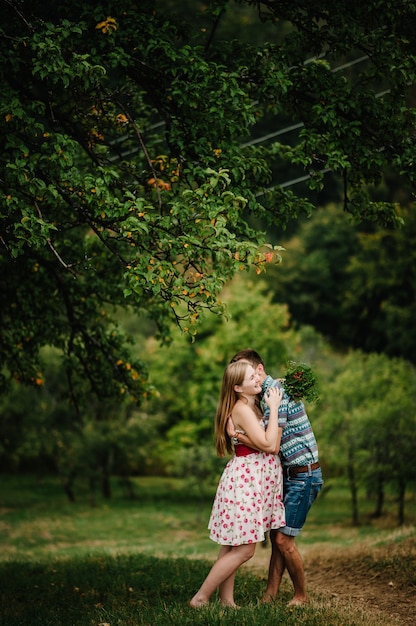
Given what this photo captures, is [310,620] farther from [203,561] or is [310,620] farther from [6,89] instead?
[6,89]

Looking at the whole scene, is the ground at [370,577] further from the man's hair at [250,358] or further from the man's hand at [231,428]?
the man's hair at [250,358]

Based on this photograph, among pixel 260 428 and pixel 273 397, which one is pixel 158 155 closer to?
pixel 273 397

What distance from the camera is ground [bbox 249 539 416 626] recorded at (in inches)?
258

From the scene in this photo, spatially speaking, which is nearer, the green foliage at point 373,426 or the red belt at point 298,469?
the red belt at point 298,469

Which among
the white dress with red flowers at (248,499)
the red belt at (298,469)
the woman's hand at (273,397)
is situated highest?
the woman's hand at (273,397)

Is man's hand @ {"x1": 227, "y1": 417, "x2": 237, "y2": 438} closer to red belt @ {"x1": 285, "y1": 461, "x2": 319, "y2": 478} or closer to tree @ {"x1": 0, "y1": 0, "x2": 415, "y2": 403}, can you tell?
red belt @ {"x1": 285, "y1": 461, "x2": 319, "y2": 478}

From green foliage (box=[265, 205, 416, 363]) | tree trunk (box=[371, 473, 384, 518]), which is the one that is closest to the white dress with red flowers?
tree trunk (box=[371, 473, 384, 518])

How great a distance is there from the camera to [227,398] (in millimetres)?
5910

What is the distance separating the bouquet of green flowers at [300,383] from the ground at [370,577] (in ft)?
6.81

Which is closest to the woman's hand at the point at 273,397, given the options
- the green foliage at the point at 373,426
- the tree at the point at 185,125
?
the tree at the point at 185,125

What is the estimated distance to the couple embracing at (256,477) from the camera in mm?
5742

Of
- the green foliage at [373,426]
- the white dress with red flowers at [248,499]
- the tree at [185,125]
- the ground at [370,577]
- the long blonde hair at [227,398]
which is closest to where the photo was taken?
the white dress with red flowers at [248,499]

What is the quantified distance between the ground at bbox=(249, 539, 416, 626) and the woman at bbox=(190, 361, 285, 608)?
4.56 ft

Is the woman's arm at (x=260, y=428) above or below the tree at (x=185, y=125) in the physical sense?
below
